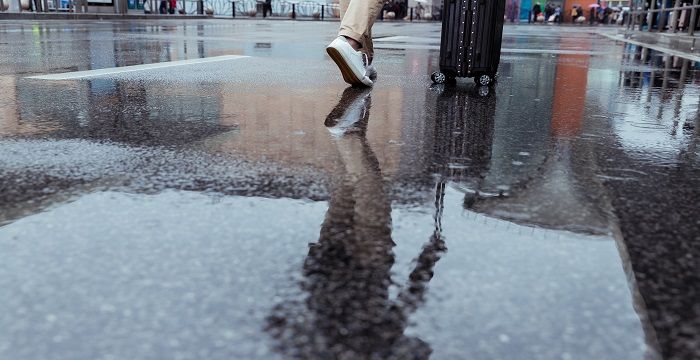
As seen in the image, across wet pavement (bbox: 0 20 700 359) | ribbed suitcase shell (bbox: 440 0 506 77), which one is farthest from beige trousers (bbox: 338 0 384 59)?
wet pavement (bbox: 0 20 700 359)

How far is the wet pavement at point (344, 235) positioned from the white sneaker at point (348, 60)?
0.78 m

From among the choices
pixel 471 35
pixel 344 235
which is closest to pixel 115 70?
pixel 471 35

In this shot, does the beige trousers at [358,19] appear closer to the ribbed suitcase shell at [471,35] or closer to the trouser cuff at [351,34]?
the trouser cuff at [351,34]

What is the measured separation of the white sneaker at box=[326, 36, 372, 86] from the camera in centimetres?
340

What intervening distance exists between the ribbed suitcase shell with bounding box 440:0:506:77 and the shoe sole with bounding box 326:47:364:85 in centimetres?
61

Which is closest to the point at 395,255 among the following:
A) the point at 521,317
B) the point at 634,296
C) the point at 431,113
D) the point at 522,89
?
the point at 521,317

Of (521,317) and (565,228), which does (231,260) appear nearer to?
(521,317)

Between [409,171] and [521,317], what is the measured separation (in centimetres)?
86

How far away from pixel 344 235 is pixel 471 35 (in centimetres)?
280

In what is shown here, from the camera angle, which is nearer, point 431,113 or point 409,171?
point 409,171

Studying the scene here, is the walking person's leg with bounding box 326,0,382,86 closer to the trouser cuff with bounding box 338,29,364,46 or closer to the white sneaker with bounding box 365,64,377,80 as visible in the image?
the trouser cuff with bounding box 338,29,364,46

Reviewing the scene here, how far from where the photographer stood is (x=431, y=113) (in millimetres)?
2805

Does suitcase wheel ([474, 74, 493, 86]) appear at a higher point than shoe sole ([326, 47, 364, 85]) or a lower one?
lower

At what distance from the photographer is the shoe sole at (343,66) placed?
342cm
